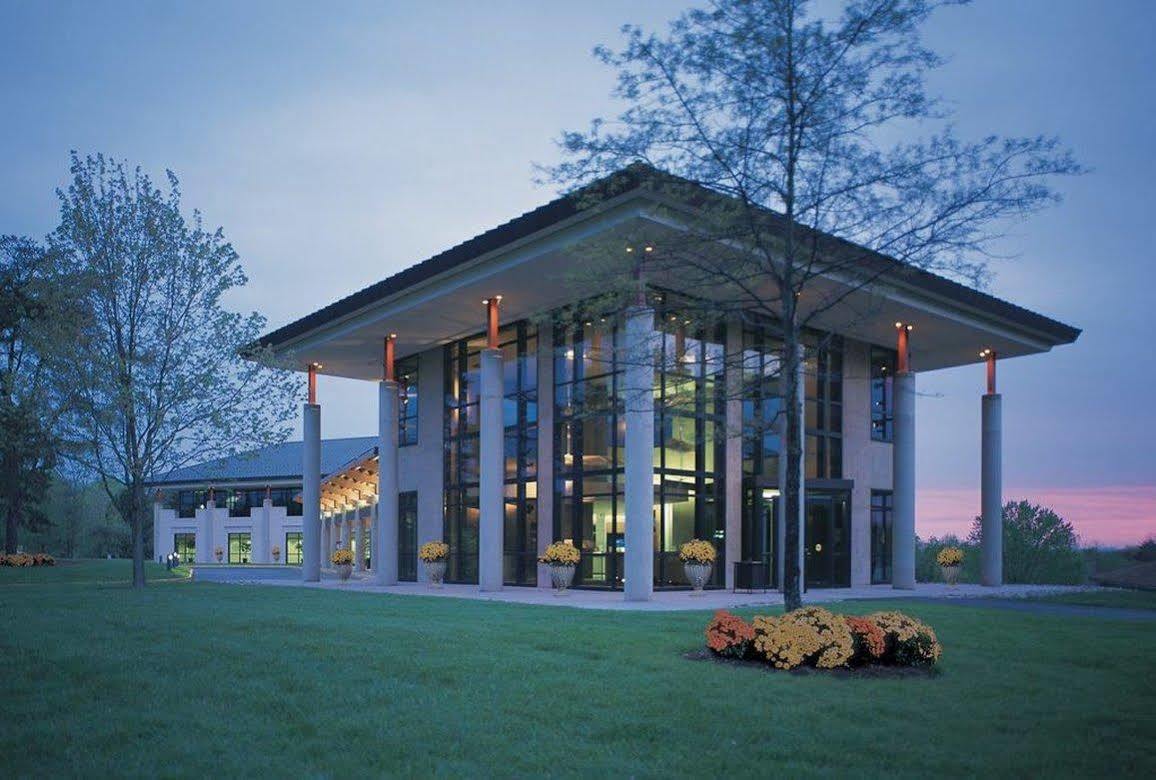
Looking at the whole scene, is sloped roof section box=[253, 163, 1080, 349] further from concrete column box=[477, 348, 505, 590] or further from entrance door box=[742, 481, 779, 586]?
entrance door box=[742, 481, 779, 586]

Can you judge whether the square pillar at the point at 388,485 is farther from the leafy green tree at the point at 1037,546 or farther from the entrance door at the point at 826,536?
the leafy green tree at the point at 1037,546

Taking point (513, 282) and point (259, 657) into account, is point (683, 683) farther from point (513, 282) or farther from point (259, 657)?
point (513, 282)

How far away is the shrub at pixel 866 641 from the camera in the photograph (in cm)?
1051

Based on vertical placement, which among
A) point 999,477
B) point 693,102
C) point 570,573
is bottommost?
point 570,573

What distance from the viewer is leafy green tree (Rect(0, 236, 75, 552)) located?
23156 mm

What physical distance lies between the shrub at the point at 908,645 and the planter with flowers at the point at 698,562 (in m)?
12.8

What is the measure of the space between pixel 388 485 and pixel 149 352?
9.23 meters

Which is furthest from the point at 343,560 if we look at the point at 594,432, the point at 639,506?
the point at 639,506

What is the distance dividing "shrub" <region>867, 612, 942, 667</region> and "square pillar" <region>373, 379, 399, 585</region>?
2195 cm

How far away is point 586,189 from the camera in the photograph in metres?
12.4

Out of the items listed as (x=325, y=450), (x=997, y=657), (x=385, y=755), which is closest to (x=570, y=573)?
(x=997, y=657)

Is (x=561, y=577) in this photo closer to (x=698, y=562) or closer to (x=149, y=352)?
(x=698, y=562)

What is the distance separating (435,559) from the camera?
28656mm

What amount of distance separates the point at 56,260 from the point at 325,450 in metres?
54.6
